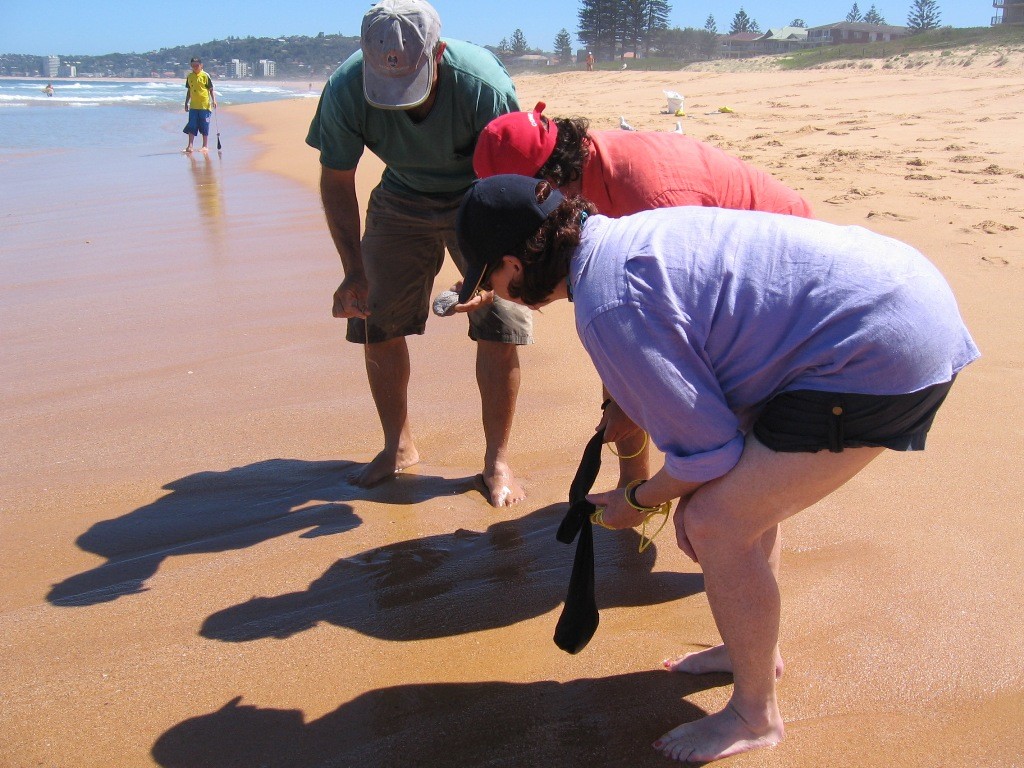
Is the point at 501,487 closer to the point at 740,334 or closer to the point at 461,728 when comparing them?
the point at 461,728

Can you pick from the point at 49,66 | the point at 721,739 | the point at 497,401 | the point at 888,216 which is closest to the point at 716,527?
the point at 721,739

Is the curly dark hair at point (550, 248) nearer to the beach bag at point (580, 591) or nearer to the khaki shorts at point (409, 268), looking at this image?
the beach bag at point (580, 591)

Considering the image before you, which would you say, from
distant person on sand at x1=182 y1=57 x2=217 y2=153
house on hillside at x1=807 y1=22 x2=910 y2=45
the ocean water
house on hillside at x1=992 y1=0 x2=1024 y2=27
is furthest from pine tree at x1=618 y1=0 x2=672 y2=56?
distant person on sand at x1=182 y1=57 x2=217 y2=153

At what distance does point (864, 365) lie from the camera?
1.69 m

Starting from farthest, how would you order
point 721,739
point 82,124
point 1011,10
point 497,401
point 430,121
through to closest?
point 1011,10
point 82,124
point 497,401
point 430,121
point 721,739

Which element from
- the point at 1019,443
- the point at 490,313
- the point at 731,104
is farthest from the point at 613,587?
the point at 731,104

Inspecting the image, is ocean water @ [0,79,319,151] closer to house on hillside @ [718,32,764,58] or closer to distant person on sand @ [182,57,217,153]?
distant person on sand @ [182,57,217,153]

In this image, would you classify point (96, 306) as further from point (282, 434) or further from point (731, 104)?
point (731, 104)

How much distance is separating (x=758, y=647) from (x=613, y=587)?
2.73 feet

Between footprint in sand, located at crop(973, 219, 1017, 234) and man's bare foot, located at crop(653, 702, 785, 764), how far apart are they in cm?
472

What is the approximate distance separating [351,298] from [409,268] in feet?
0.86

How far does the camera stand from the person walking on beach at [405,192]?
2.95 meters

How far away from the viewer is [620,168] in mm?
2342

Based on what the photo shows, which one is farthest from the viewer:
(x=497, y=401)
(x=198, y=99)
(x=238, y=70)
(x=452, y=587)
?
(x=238, y=70)
